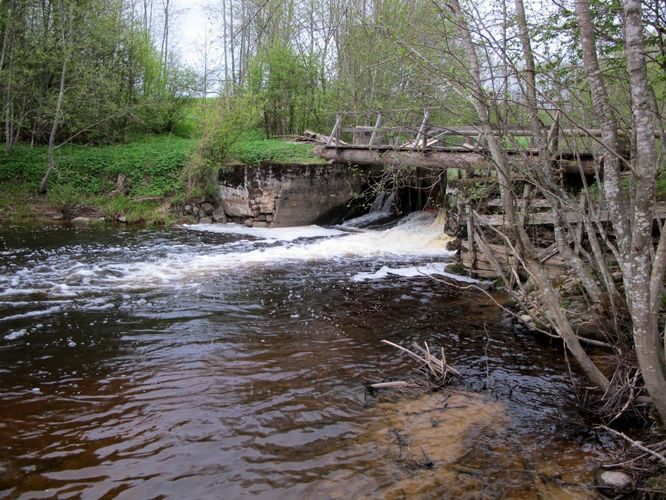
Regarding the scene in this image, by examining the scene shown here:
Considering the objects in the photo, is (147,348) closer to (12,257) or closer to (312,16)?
(12,257)

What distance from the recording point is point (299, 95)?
25.2 m

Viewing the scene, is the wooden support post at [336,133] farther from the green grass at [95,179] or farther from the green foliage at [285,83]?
the green foliage at [285,83]

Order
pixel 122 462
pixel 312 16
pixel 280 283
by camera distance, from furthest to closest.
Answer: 1. pixel 312 16
2. pixel 280 283
3. pixel 122 462

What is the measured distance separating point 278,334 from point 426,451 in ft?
11.1

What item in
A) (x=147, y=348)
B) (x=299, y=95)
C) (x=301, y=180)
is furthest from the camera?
(x=299, y=95)

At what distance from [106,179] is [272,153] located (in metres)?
6.48

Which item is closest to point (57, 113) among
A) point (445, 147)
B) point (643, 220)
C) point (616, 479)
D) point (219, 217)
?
point (219, 217)

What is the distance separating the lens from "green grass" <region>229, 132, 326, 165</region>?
64.6 ft

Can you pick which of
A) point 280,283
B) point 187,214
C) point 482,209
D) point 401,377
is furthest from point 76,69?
point 401,377

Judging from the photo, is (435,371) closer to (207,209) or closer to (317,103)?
(207,209)

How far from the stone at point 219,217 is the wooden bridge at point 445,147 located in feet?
16.1

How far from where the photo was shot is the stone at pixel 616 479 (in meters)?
3.82

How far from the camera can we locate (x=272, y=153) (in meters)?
20.2

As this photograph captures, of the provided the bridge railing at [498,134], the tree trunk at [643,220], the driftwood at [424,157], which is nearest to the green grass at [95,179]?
the driftwood at [424,157]
